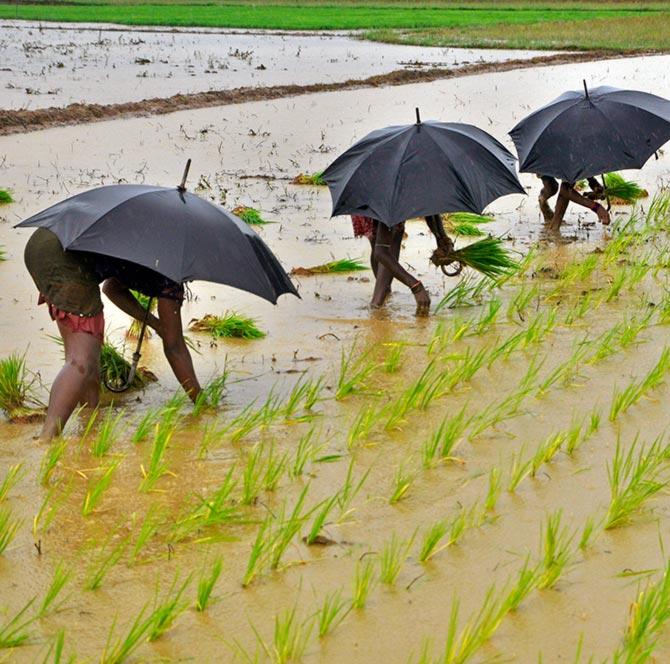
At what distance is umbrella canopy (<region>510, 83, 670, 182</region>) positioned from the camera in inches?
302


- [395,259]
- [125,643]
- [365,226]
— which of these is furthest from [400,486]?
[365,226]

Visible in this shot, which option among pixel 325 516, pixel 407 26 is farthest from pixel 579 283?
pixel 407 26

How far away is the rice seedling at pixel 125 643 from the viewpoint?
2.76 metres

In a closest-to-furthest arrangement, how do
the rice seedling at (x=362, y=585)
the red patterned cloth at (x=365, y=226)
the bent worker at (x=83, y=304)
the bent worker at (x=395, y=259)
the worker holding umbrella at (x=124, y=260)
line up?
1. the rice seedling at (x=362, y=585)
2. the worker holding umbrella at (x=124, y=260)
3. the bent worker at (x=83, y=304)
4. the bent worker at (x=395, y=259)
5. the red patterned cloth at (x=365, y=226)

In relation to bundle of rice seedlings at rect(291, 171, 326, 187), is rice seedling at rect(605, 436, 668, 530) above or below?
above

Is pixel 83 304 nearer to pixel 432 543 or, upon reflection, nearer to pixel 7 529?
pixel 7 529

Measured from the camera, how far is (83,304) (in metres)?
4.38

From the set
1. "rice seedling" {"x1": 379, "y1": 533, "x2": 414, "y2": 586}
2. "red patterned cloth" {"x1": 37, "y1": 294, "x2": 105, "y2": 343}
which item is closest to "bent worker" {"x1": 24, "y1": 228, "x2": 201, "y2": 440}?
"red patterned cloth" {"x1": 37, "y1": 294, "x2": 105, "y2": 343}

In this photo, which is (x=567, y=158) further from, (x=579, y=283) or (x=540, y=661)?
(x=540, y=661)

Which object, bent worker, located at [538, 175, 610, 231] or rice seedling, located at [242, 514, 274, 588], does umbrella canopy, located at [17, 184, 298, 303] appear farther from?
bent worker, located at [538, 175, 610, 231]

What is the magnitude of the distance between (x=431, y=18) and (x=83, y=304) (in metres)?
33.0

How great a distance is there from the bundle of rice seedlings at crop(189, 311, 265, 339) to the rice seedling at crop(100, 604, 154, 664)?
2.98m

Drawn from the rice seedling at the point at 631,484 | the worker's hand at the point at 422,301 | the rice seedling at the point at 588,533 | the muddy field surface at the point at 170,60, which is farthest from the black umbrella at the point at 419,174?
the muddy field surface at the point at 170,60

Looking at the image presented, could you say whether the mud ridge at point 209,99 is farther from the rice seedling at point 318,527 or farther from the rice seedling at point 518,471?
the rice seedling at point 318,527
